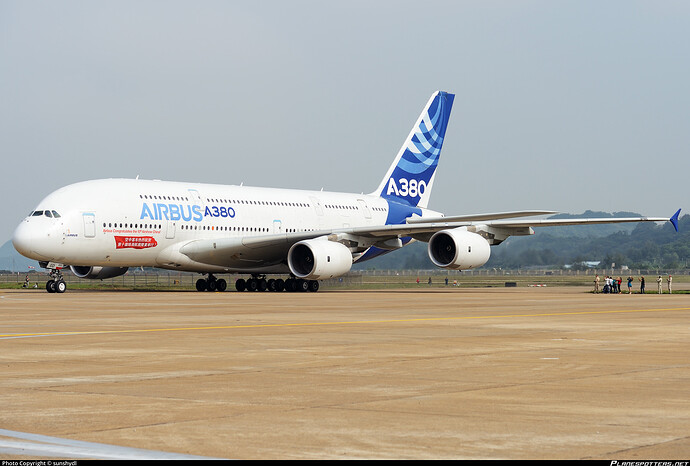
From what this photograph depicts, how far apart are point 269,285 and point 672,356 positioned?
30.5 m

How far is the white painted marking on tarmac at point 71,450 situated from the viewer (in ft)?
20.2

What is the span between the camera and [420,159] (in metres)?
49.4

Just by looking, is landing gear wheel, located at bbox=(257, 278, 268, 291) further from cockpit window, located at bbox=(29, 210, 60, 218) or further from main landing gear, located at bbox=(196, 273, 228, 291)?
cockpit window, located at bbox=(29, 210, 60, 218)

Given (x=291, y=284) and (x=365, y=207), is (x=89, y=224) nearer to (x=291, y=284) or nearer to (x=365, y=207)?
(x=291, y=284)

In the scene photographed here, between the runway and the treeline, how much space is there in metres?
37.6

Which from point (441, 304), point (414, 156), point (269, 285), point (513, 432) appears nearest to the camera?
point (513, 432)

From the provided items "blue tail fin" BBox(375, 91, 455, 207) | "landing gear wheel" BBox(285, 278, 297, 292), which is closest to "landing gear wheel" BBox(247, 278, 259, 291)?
"landing gear wheel" BBox(285, 278, 297, 292)

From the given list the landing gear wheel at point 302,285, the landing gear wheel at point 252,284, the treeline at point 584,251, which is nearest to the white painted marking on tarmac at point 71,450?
the landing gear wheel at point 302,285

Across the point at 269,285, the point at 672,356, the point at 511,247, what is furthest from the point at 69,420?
the point at 511,247

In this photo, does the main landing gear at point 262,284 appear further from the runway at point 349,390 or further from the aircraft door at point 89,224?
the runway at point 349,390

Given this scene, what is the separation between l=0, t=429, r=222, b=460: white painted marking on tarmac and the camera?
6168 mm

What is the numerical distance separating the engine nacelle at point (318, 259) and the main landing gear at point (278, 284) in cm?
194

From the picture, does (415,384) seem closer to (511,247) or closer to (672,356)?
(672,356)

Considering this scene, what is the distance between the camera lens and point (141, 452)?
630 centimetres
